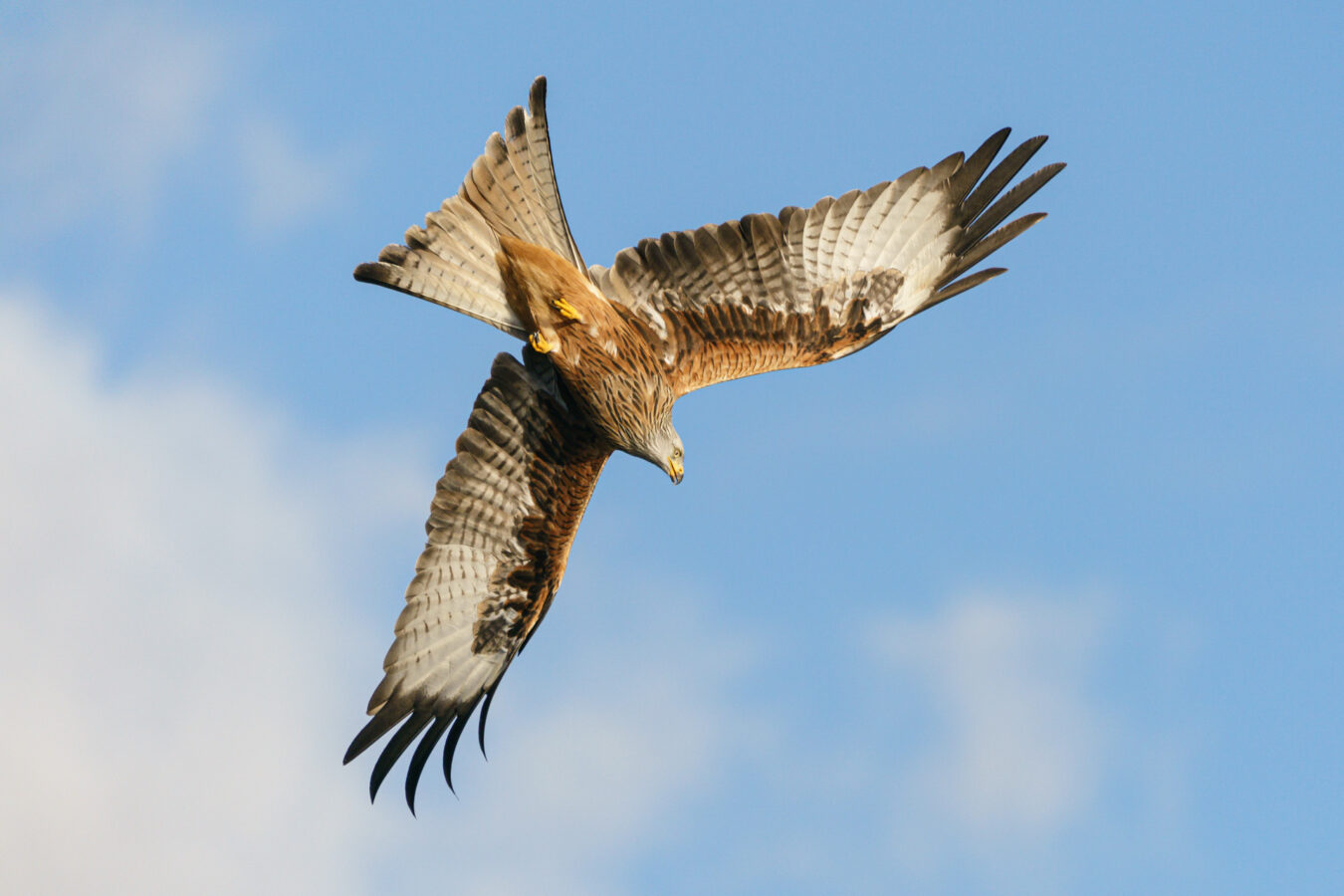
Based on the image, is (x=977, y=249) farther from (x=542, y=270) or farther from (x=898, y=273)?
(x=542, y=270)

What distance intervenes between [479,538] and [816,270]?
3.10 m

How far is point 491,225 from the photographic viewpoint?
30.4 ft

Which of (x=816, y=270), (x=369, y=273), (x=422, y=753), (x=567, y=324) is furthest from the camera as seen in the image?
(x=816, y=270)

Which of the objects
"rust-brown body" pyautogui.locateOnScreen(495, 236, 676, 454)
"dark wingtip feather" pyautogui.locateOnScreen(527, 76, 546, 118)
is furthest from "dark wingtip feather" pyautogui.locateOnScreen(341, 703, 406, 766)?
"dark wingtip feather" pyautogui.locateOnScreen(527, 76, 546, 118)

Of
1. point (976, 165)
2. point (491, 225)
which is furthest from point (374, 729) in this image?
point (976, 165)

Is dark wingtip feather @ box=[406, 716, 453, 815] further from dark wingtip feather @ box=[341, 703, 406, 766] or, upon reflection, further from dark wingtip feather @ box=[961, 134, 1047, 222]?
dark wingtip feather @ box=[961, 134, 1047, 222]

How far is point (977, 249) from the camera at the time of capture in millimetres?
10594

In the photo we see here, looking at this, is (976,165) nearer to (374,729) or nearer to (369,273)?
(369,273)

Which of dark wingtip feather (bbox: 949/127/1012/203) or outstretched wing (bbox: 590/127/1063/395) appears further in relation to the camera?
dark wingtip feather (bbox: 949/127/1012/203)

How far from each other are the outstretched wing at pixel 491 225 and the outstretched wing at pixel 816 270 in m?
0.70

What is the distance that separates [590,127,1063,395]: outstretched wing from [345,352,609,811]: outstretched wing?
0.93 m

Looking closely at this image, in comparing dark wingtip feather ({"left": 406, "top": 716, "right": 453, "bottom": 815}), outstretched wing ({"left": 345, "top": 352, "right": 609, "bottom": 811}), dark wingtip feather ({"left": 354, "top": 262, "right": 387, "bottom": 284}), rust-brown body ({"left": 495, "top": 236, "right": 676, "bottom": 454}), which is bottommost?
dark wingtip feather ({"left": 406, "top": 716, "right": 453, "bottom": 815})

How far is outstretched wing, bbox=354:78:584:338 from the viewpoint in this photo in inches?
359

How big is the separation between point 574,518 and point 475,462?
0.75m
